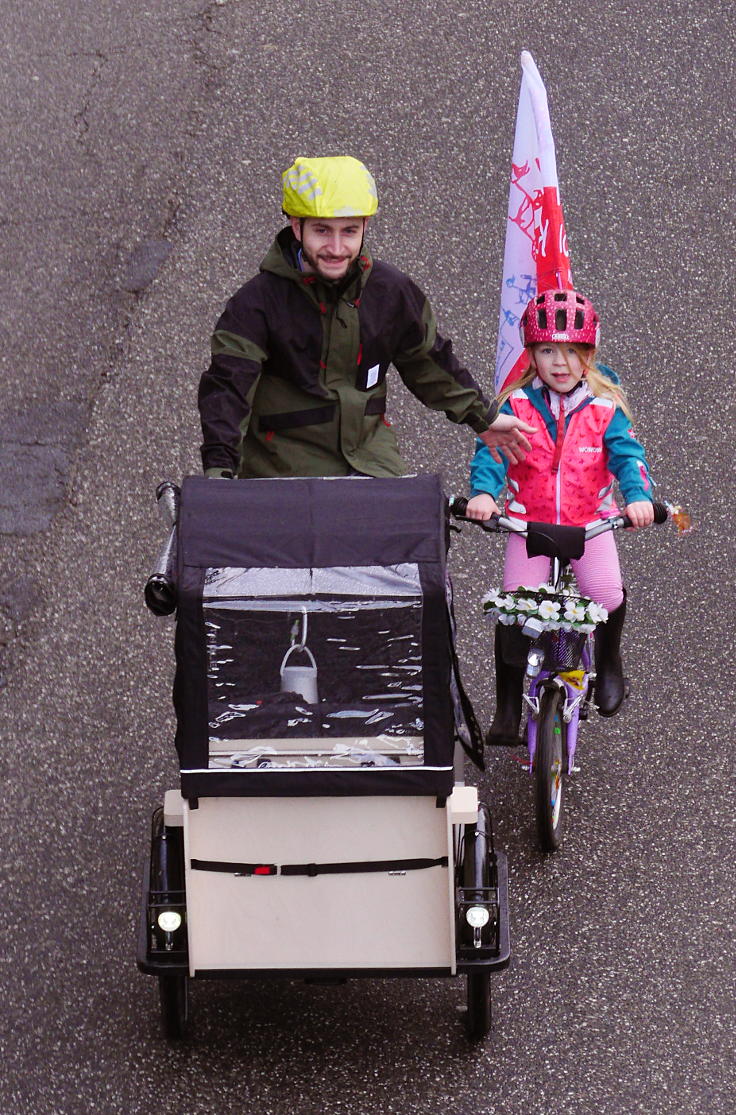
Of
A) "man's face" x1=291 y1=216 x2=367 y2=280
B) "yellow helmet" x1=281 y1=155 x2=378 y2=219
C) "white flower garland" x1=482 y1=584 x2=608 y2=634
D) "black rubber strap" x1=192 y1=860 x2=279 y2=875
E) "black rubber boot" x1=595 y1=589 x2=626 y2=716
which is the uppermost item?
"yellow helmet" x1=281 y1=155 x2=378 y2=219

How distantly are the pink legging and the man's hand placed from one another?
29 centimetres

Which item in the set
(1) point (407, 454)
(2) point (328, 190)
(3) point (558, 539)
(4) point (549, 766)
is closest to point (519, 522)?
(3) point (558, 539)

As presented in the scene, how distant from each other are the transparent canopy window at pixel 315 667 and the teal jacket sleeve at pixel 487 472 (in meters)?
1.16

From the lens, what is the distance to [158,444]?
7582mm

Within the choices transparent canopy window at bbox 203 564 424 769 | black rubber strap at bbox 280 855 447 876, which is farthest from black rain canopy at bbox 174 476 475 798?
black rubber strap at bbox 280 855 447 876

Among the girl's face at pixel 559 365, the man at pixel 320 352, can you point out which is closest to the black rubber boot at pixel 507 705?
the man at pixel 320 352

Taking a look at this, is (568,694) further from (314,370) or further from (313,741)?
(313,741)

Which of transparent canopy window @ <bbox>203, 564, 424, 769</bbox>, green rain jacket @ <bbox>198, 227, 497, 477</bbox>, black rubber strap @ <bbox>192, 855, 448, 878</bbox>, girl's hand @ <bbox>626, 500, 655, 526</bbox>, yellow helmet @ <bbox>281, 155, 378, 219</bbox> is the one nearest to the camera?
transparent canopy window @ <bbox>203, 564, 424, 769</bbox>

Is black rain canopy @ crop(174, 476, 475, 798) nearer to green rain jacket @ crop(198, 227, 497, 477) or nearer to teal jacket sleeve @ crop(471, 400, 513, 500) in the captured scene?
green rain jacket @ crop(198, 227, 497, 477)

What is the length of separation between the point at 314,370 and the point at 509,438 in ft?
2.19

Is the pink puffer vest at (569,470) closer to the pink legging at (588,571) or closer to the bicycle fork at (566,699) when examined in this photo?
the pink legging at (588,571)

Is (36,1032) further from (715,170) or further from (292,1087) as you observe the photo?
(715,170)

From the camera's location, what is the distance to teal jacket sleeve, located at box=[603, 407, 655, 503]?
512 centimetres

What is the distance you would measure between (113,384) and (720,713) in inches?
132
